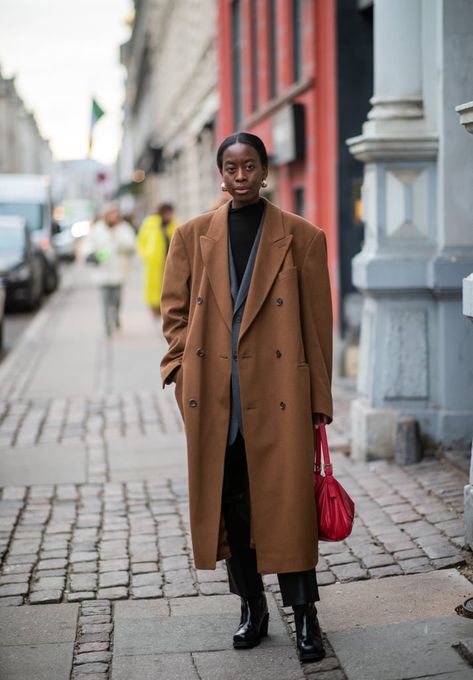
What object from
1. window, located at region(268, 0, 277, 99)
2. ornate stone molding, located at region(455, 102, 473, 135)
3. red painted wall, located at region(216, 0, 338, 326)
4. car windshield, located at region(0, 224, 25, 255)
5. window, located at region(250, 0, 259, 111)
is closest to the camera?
ornate stone molding, located at region(455, 102, 473, 135)

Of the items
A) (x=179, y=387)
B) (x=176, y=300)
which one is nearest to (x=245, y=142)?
(x=176, y=300)

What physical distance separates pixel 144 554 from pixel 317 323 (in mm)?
2068

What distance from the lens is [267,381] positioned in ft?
14.3

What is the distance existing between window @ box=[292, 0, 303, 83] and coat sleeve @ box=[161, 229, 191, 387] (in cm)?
1103

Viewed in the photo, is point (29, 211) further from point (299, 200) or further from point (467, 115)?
point (467, 115)

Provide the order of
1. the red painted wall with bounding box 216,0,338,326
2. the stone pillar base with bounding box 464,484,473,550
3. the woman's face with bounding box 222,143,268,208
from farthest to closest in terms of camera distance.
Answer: the red painted wall with bounding box 216,0,338,326 → the stone pillar base with bounding box 464,484,473,550 → the woman's face with bounding box 222,143,268,208

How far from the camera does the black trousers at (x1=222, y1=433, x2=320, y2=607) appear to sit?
4.43m

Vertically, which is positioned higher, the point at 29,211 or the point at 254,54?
the point at 254,54

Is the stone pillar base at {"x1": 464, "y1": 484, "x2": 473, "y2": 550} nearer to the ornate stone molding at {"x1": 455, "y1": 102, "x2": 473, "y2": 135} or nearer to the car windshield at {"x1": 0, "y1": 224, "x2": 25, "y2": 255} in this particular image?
the ornate stone molding at {"x1": 455, "y1": 102, "x2": 473, "y2": 135}

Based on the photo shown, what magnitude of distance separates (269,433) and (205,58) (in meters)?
23.4

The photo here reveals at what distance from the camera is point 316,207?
→ 13.5 meters

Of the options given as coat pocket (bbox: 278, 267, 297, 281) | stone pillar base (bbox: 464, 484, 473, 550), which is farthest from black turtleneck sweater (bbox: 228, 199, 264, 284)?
stone pillar base (bbox: 464, 484, 473, 550)

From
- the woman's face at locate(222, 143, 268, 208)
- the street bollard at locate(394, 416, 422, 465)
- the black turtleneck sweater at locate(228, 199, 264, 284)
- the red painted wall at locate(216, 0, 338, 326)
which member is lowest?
the street bollard at locate(394, 416, 422, 465)

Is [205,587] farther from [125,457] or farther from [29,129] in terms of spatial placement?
[29,129]
